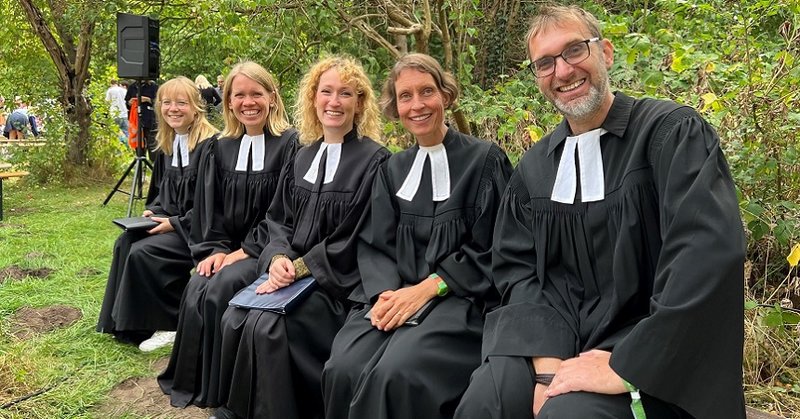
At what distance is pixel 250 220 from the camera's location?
411 centimetres

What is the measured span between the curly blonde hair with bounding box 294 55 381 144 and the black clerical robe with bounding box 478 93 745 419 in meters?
1.20

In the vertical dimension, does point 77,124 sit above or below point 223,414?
above

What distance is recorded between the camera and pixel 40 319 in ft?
15.7

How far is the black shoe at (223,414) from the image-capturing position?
129 inches

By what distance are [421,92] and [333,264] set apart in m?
0.94

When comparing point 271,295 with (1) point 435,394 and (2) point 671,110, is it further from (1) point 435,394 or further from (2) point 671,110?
(2) point 671,110

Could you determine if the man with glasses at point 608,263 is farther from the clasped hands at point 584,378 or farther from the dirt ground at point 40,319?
the dirt ground at point 40,319

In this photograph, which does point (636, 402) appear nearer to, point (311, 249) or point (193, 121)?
point (311, 249)

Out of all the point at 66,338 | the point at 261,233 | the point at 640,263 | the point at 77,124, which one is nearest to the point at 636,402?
the point at 640,263

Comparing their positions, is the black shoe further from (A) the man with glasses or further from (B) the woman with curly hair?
(A) the man with glasses

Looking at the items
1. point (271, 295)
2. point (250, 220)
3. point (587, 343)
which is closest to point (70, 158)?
point (250, 220)

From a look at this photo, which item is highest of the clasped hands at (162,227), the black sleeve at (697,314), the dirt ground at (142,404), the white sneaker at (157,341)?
the black sleeve at (697,314)

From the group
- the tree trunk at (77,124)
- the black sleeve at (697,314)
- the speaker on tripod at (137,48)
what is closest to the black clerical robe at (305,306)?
A: the black sleeve at (697,314)

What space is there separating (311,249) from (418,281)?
2.28ft
